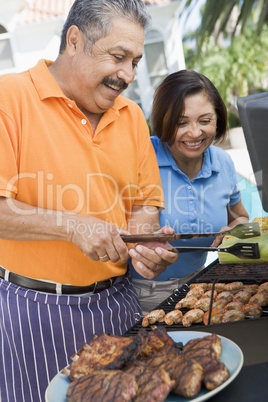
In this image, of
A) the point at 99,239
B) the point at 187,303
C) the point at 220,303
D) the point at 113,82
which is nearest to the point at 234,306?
the point at 220,303

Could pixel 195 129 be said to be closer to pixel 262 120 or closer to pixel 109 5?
pixel 109 5

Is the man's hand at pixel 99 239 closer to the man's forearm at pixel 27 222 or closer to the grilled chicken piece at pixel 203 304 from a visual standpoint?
the man's forearm at pixel 27 222

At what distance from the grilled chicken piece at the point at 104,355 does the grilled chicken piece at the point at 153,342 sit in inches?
0.8

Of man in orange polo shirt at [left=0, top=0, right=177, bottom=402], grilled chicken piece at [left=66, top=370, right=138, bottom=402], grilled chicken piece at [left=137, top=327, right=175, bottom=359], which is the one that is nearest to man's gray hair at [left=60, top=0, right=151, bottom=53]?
man in orange polo shirt at [left=0, top=0, right=177, bottom=402]

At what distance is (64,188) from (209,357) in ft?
3.52

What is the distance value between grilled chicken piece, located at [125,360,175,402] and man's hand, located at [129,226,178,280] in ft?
2.88

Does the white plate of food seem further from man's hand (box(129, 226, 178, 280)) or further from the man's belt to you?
the man's belt

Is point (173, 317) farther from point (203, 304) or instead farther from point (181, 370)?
point (181, 370)

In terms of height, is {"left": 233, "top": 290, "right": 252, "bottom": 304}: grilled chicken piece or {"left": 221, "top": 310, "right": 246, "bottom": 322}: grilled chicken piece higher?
{"left": 221, "top": 310, "right": 246, "bottom": 322}: grilled chicken piece

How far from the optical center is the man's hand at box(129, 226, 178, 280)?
79.3 inches

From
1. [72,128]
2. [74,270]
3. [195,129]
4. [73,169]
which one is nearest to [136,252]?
[74,270]

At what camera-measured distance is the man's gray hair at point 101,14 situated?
1.93 meters

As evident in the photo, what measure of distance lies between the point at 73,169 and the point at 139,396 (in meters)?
1.17

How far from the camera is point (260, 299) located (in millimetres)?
1828
